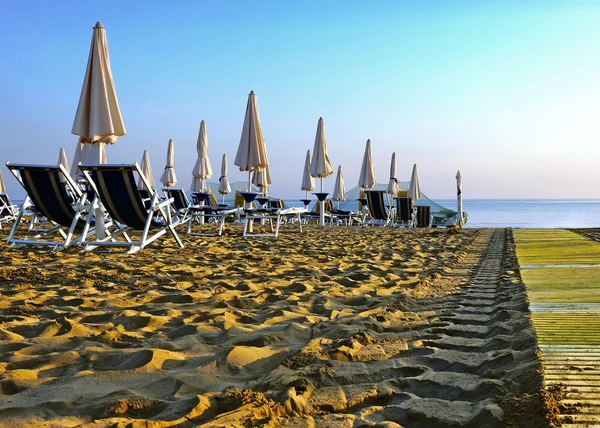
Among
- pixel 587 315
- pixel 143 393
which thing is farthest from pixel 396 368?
pixel 587 315

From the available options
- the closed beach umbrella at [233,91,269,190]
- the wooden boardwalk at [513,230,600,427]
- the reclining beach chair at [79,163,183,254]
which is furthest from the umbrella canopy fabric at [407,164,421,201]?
the wooden boardwalk at [513,230,600,427]

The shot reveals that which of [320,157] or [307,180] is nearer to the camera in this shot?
[320,157]

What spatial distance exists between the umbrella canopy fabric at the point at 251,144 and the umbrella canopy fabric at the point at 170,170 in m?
6.12

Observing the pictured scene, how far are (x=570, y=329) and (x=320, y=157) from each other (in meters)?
12.6

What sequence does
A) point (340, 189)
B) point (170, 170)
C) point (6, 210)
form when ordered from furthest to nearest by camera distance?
point (340, 189), point (170, 170), point (6, 210)

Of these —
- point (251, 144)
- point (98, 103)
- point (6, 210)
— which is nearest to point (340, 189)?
point (251, 144)

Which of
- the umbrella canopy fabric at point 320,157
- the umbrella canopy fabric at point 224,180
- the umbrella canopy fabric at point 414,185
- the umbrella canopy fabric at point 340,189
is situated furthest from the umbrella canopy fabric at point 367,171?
the umbrella canopy fabric at point 224,180

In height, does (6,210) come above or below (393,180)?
below

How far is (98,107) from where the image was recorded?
6.23m

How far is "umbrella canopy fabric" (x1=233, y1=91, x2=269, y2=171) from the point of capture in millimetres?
10281

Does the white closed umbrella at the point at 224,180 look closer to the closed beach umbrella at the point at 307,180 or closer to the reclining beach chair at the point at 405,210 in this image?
the closed beach umbrella at the point at 307,180

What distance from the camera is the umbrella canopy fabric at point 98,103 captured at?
619 centimetres

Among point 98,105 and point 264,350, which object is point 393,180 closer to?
point 98,105

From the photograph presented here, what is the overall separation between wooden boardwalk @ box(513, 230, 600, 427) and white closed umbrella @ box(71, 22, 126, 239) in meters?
4.50
